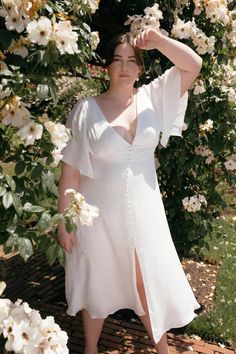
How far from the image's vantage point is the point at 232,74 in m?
2.99

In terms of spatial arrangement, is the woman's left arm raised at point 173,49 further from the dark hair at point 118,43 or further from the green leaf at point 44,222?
the green leaf at point 44,222

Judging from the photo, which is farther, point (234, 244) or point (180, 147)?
point (234, 244)

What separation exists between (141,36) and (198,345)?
Answer: 6.35 feet

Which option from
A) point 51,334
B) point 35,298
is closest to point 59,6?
point 51,334

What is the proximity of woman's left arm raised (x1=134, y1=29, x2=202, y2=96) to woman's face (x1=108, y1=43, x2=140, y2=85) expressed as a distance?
55mm

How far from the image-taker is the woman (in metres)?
2.33

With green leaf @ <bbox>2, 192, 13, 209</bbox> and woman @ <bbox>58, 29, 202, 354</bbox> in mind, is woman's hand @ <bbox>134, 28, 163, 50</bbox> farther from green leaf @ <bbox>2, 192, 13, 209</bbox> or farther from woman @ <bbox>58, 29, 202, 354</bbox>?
green leaf @ <bbox>2, 192, 13, 209</bbox>

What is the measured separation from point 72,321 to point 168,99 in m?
1.69

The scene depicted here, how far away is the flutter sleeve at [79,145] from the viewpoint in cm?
232

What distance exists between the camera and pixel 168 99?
2529 millimetres

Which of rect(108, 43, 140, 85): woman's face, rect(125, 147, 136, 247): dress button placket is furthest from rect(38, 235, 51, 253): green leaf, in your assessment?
rect(108, 43, 140, 85): woman's face

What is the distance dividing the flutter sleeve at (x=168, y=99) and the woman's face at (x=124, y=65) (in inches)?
9.2

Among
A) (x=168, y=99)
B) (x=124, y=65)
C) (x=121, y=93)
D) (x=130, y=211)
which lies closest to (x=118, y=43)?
(x=124, y=65)

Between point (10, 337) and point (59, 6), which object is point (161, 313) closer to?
point (10, 337)
